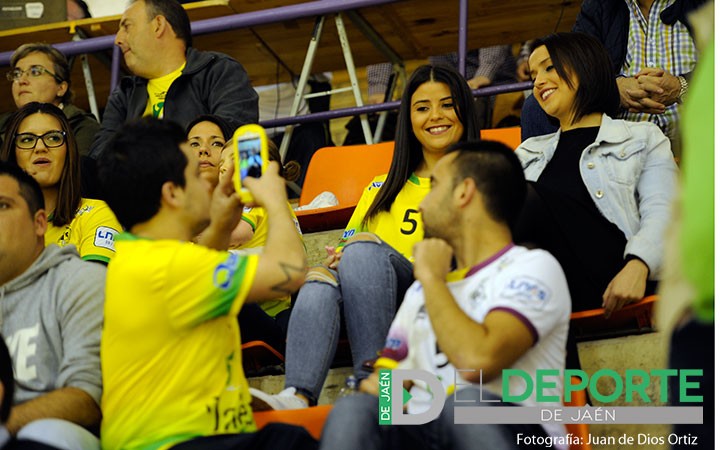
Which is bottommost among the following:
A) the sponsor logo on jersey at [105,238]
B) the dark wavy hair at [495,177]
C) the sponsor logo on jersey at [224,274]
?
the sponsor logo on jersey at [224,274]

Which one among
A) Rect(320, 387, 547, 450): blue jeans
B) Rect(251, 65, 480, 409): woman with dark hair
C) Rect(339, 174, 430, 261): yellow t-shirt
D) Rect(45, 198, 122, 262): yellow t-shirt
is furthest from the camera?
Rect(45, 198, 122, 262): yellow t-shirt

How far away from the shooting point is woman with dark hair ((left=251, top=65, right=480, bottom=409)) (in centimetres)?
234

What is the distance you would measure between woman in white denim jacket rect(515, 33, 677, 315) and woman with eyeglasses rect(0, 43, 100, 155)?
1.99 meters

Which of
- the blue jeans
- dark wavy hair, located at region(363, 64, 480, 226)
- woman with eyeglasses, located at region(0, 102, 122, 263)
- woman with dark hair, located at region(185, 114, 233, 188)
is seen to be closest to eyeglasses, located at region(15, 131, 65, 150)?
woman with eyeglasses, located at region(0, 102, 122, 263)

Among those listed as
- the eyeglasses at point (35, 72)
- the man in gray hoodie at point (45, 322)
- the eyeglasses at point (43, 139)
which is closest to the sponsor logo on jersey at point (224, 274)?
the man in gray hoodie at point (45, 322)

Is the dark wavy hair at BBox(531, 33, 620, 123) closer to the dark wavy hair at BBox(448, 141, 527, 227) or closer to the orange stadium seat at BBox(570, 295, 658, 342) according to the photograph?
the orange stadium seat at BBox(570, 295, 658, 342)

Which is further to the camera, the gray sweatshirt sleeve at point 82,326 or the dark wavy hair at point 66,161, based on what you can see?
the dark wavy hair at point 66,161

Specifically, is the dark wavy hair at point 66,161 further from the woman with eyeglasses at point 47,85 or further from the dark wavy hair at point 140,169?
the dark wavy hair at point 140,169

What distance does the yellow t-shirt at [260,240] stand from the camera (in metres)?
2.93

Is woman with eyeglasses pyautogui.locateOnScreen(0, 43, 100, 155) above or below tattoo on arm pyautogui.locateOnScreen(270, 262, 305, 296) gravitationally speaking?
above

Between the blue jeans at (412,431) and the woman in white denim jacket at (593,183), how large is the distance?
2.30 feet

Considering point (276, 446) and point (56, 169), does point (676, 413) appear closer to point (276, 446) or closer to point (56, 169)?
point (276, 446)

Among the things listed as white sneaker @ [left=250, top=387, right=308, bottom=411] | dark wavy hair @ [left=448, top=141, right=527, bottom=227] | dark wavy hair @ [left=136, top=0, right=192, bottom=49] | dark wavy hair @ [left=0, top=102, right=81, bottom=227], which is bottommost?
white sneaker @ [left=250, top=387, right=308, bottom=411]

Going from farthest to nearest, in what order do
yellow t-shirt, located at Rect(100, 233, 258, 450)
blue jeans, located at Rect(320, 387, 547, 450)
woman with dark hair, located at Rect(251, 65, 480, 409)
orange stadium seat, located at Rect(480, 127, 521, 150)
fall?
orange stadium seat, located at Rect(480, 127, 521, 150) < woman with dark hair, located at Rect(251, 65, 480, 409) < yellow t-shirt, located at Rect(100, 233, 258, 450) < blue jeans, located at Rect(320, 387, 547, 450)
